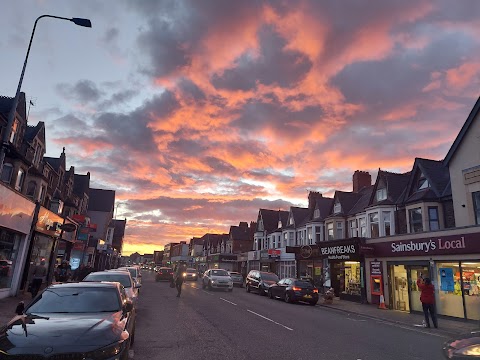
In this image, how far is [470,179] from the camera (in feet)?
65.6

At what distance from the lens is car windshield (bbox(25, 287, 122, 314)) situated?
5.92 meters

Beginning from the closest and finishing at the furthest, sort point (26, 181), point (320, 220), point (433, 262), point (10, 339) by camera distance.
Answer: point (10, 339), point (433, 262), point (26, 181), point (320, 220)

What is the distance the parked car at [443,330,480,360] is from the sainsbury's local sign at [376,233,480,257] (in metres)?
15.2

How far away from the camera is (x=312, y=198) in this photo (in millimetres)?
41688

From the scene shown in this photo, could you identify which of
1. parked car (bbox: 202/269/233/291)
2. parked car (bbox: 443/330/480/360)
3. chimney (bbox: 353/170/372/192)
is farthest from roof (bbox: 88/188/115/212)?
parked car (bbox: 443/330/480/360)

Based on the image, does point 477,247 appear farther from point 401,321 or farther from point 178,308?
point 178,308

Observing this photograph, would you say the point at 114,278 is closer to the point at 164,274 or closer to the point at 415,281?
the point at 415,281

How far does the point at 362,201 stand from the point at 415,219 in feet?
29.0

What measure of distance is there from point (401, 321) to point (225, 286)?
15.4 metres

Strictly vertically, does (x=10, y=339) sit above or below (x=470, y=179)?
below

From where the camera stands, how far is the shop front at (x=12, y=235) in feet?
53.9

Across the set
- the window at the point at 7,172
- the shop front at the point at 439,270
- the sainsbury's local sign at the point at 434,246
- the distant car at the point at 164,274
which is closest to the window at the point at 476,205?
the shop front at the point at 439,270

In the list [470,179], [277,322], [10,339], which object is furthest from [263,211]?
[10,339]

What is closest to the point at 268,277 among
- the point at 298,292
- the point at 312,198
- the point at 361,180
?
the point at 298,292
